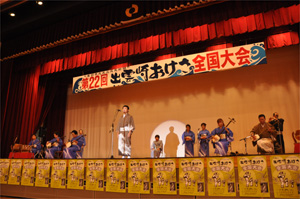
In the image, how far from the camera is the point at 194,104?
6453 millimetres

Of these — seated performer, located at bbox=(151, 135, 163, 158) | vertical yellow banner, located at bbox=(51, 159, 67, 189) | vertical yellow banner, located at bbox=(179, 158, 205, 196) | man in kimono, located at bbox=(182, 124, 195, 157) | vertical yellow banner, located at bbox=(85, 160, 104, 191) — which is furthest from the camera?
seated performer, located at bbox=(151, 135, 163, 158)

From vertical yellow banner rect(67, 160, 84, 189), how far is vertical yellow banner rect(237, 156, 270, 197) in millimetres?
2224

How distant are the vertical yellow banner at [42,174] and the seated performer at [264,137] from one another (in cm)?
338

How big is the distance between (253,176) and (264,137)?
1.52m

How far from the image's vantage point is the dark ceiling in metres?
4.81

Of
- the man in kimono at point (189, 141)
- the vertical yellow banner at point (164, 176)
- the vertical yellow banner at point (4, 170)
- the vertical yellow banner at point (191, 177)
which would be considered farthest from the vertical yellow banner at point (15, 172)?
the man in kimono at point (189, 141)

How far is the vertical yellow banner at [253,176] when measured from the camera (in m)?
2.49

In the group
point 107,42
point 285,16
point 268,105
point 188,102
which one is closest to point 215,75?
point 188,102

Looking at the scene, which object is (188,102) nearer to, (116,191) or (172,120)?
(172,120)

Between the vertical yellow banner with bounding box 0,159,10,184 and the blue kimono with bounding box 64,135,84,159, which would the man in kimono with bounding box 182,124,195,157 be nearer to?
the blue kimono with bounding box 64,135,84,159

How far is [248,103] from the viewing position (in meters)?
5.88

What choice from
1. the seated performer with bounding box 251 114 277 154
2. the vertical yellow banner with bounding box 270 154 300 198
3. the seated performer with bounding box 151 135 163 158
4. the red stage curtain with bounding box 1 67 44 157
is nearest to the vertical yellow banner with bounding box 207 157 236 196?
the vertical yellow banner with bounding box 270 154 300 198

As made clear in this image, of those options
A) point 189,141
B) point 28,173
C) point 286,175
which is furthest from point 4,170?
point 286,175

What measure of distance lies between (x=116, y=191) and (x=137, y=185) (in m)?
0.33
